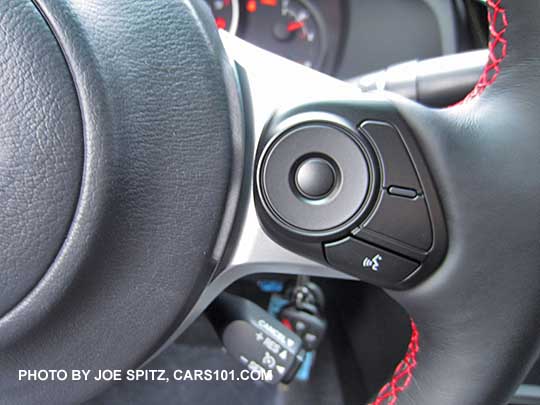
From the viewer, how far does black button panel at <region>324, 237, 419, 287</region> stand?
53cm

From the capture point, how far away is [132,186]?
56 centimetres

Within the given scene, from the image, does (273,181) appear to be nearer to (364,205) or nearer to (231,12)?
(364,205)

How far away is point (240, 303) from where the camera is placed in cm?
69

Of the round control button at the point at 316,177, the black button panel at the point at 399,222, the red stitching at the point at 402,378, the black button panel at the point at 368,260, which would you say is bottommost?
the red stitching at the point at 402,378

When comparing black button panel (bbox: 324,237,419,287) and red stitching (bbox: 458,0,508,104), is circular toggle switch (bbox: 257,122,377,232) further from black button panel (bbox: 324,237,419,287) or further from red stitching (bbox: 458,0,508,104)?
red stitching (bbox: 458,0,508,104)

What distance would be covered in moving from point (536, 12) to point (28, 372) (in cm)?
61

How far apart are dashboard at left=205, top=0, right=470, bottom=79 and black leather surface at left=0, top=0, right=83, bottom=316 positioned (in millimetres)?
Result: 1159

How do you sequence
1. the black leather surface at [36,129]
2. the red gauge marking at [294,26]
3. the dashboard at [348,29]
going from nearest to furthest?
the black leather surface at [36,129] → the dashboard at [348,29] → the red gauge marking at [294,26]

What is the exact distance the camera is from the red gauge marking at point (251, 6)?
1.61 m

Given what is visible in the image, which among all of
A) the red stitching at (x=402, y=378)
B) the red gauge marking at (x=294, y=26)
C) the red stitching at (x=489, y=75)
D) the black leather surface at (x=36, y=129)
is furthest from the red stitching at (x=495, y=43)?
the red gauge marking at (x=294, y=26)

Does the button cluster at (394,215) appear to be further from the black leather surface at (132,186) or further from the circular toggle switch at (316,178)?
the black leather surface at (132,186)

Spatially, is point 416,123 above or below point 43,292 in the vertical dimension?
above

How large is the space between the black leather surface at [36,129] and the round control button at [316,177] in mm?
200

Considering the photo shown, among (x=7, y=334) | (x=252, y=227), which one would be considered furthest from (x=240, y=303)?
(x=7, y=334)
